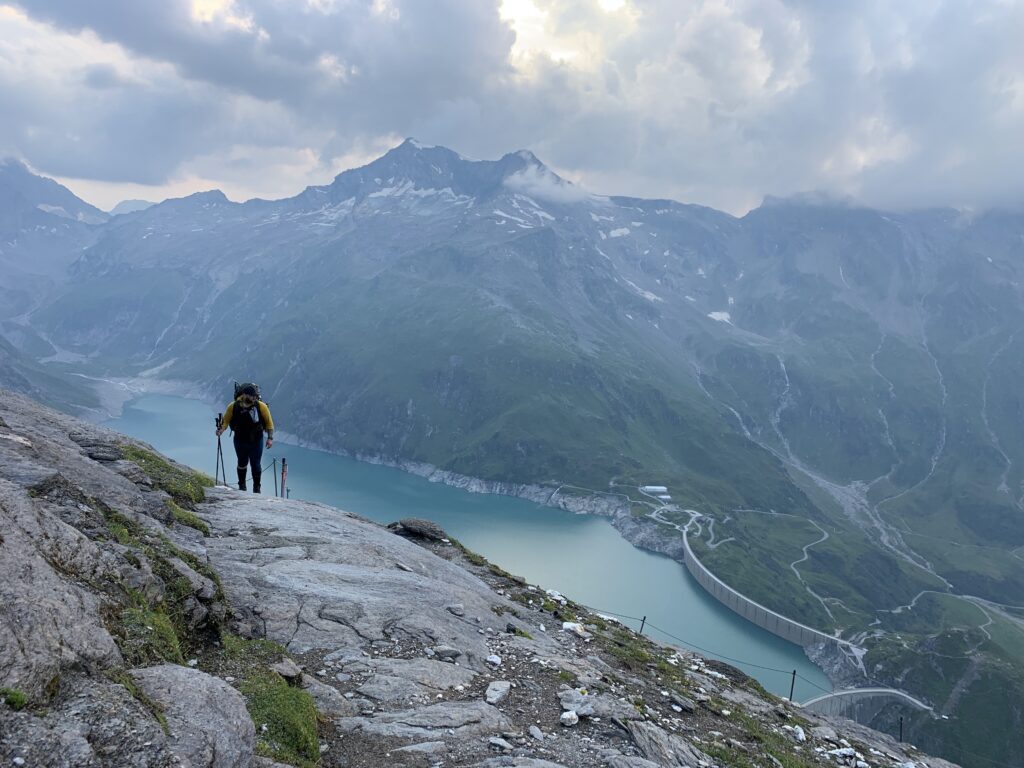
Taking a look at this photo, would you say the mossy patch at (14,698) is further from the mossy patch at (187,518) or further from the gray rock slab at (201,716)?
the mossy patch at (187,518)

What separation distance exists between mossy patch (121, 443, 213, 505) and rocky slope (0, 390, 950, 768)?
4.6 inches

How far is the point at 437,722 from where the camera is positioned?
12.2 metres

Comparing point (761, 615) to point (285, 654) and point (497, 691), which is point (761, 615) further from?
point (285, 654)

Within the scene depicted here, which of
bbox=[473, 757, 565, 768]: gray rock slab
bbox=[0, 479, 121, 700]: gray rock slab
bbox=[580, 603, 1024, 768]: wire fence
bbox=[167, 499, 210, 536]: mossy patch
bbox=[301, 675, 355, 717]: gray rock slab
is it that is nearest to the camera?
bbox=[0, 479, 121, 700]: gray rock slab

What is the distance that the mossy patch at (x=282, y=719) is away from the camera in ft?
31.4

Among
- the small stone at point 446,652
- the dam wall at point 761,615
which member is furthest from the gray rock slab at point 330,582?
the dam wall at point 761,615

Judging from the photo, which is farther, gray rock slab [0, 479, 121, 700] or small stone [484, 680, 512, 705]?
small stone [484, 680, 512, 705]

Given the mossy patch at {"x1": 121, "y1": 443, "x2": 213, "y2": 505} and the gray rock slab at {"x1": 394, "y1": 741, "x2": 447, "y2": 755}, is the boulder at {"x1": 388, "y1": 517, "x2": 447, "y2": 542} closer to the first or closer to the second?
the mossy patch at {"x1": 121, "y1": 443, "x2": 213, "y2": 505}

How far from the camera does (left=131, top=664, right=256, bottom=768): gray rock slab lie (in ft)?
A: 26.2

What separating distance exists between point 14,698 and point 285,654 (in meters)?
6.86

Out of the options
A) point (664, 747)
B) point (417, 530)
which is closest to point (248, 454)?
point (417, 530)

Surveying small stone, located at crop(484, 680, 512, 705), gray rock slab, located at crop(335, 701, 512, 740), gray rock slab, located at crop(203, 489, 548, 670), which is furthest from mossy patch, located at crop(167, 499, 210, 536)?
small stone, located at crop(484, 680, 512, 705)

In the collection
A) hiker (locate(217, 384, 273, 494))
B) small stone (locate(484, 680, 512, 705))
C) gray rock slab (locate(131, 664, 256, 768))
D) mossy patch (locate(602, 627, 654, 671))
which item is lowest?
mossy patch (locate(602, 627, 654, 671))

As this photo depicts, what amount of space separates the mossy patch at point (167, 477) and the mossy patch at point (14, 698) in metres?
13.6
